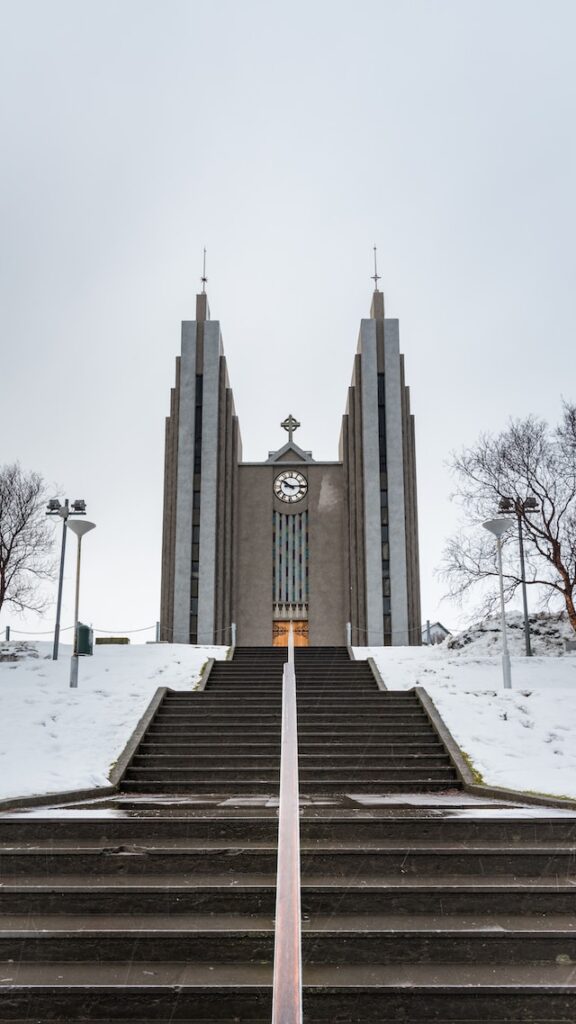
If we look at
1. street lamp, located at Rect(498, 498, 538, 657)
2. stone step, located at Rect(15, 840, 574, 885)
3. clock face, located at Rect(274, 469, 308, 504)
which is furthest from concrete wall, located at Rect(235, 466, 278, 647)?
stone step, located at Rect(15, 840, 574, 885)

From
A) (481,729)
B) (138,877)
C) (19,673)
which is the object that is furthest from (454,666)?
(138,877)

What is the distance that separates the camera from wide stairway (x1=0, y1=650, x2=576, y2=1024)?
11.7ft

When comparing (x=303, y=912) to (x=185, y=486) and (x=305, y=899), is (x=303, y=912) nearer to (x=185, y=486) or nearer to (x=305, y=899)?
(x=305, y=899)

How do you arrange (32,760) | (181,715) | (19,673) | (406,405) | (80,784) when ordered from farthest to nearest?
1. (406,405)
2. (19,673)
3. (181,715)
4. (32,760)
5. (80,784)

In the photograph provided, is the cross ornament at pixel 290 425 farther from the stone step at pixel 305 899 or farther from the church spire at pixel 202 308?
the stone step at pixel 305 899

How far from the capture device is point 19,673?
13961mm

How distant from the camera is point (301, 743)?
30.5 ft

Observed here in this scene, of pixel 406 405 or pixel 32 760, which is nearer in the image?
pixel 32 760

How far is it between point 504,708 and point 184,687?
5.29m

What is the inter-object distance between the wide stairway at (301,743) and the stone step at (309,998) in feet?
13.5

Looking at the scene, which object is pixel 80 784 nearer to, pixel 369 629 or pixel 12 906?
pixel 12 906

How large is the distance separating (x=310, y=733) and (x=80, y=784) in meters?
3.24

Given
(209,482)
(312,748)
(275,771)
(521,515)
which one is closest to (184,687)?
(312,748)

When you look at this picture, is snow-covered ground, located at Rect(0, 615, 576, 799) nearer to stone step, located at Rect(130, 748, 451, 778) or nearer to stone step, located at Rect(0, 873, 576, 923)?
stone step, located at Rect(130, 748, 451, 778)
